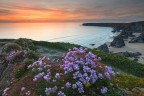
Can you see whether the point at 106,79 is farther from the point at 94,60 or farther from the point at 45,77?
the point at 45,77

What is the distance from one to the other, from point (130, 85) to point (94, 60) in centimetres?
567

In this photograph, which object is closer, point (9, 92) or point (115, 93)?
point (115, 93)

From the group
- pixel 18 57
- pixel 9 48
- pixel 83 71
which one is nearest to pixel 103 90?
pixel 83 71

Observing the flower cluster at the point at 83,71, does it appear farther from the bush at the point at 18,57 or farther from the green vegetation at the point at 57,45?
the green vegetation at the point at 57,45

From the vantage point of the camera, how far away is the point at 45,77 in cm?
980

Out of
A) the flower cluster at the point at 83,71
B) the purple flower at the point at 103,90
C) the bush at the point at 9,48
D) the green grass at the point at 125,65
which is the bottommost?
the green grass at the point at 125,65

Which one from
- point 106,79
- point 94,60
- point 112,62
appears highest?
point 94,60

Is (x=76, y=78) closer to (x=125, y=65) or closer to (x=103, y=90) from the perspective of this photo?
(x=103, y=90)

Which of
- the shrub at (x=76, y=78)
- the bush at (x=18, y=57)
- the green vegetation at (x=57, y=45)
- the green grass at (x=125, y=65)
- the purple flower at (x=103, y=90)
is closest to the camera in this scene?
the shrub at (x=76, y=78)

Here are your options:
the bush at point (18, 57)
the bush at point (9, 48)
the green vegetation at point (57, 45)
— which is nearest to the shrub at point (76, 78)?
the bush at point (18, 57)

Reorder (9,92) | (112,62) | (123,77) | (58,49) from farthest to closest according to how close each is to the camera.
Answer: (58,49) → (112,62) → (123,77) → (9,92)

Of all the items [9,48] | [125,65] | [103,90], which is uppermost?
[9,48]

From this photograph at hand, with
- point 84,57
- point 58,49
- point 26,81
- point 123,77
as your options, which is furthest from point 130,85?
point 58,49

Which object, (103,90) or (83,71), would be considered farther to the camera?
(83,71)
